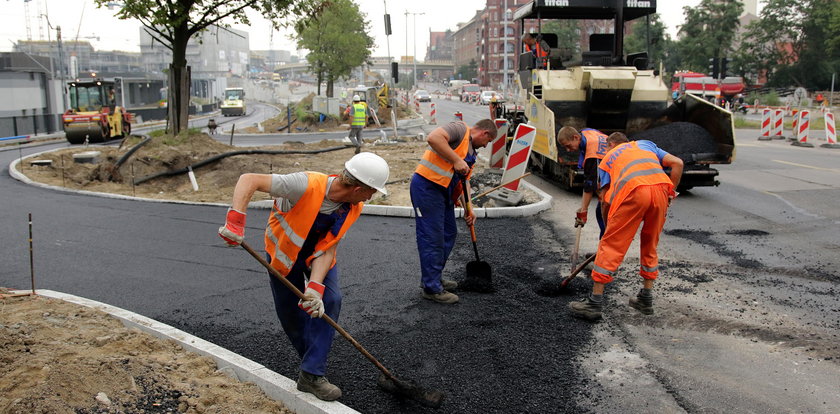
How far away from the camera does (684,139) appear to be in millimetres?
10180

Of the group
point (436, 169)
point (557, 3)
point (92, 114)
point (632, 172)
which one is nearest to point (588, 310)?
point (632, 172)

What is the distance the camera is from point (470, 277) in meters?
5.87

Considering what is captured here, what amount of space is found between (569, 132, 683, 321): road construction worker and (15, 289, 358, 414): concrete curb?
229 cm

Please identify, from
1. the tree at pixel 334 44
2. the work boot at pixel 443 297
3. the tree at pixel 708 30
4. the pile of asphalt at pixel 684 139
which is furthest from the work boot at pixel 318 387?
the tree at pixel 708 30

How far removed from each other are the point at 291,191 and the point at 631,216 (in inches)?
106

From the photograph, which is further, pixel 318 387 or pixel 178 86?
pixel 178 86

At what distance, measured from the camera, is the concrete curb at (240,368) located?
11.6ft

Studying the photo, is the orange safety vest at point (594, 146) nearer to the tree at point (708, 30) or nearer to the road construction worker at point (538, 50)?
the road construction worker at point (538, 50)

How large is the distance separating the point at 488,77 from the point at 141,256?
9257cm

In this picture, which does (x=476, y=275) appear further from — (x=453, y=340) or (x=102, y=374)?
(x=102, y=374)

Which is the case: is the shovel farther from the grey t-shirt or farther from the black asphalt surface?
the grey t-shirt

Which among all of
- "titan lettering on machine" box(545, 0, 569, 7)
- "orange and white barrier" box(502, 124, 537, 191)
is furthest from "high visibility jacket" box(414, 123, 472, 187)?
"titan lettering on machine" box(545, 0, 569, 7)

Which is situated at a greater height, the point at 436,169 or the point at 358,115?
the point at 358,115

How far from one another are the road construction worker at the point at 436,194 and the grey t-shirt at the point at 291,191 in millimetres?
1942
